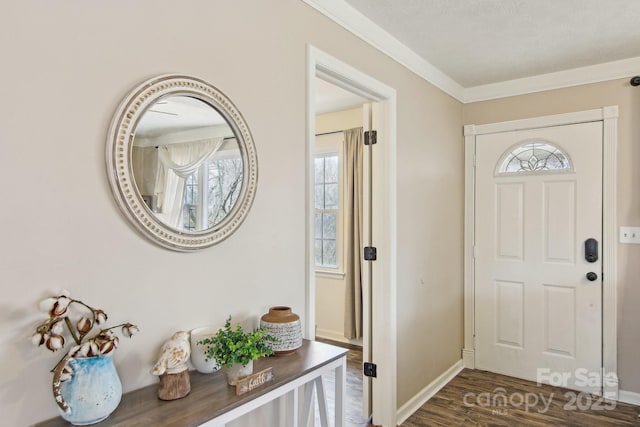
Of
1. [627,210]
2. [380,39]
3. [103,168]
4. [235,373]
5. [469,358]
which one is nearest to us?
[103,168]

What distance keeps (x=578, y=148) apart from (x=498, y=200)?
682 millimetres

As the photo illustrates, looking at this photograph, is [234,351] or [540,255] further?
[540,255]

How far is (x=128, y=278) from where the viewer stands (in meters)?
1.21

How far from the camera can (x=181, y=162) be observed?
137 centimetres

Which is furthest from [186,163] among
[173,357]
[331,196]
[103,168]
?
[331,196]

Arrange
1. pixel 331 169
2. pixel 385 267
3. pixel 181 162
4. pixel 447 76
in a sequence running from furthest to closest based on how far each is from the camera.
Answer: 1. pixel 331 169
2. pixel 447 76
3. pixel 385 267
4. pixel 181 162

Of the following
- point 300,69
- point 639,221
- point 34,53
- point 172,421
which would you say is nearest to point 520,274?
point 639,221

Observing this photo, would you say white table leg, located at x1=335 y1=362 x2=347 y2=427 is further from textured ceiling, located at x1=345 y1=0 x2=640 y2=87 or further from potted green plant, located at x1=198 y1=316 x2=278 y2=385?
textured ceiling, located at x1=345 y1=0 x2=640 y2=87

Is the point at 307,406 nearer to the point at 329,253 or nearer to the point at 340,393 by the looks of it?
the point at 340,393

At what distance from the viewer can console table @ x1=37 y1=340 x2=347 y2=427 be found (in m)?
1.05

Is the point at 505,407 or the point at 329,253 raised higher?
the point at 329,253

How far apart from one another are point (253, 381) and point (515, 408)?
7.64ft

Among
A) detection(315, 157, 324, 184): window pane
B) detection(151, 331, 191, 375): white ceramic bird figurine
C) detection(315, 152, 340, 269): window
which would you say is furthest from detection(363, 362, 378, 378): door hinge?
detection(315, 157, 324, 184): window pane

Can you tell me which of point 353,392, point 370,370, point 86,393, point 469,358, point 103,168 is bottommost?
point 353,392
